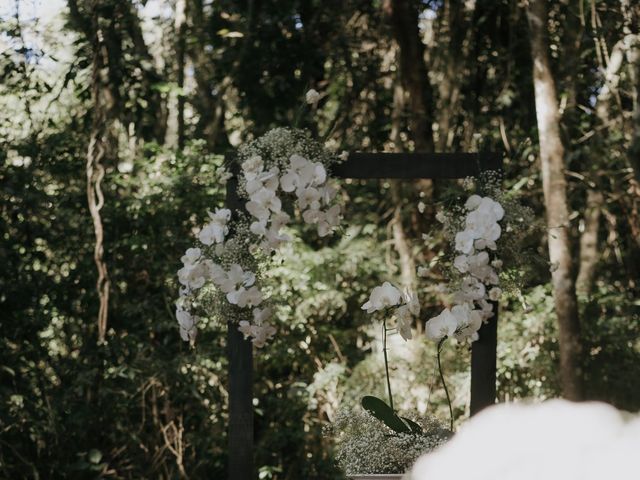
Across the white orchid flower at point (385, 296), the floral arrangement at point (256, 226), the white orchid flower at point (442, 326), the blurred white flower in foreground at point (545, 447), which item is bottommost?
the white orchid flower at point (442, 326)

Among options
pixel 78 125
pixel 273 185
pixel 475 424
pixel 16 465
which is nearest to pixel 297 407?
pixel 16 465

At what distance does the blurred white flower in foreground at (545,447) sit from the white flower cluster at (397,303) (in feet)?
5.43

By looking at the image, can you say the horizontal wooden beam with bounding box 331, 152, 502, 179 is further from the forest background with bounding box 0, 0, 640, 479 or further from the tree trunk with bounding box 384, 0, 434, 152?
the tree trunk with bounding box 384, 0, 434, 152

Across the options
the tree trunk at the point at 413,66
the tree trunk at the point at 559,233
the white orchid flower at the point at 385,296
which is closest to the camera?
the white orchid flower at the point at 385,296

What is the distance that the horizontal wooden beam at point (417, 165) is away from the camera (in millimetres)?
3035

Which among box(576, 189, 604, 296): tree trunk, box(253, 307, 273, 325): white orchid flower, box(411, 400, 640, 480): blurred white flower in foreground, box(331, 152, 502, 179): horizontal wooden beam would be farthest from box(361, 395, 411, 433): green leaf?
box(576, 189, 604, 296): tree trunk

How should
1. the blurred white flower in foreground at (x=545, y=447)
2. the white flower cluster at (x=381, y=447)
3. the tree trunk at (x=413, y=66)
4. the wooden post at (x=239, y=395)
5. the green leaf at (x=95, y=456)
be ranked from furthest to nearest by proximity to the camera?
1. the tree trunk at (x=413, y=66)
2. the green leaf at (x=95, y=456)
3. the wooden post at (x=239, y=395)
4. the white flower cluster at (x=381, y=447)
5. the blurred white flower in foreground at (x=545, y=447)

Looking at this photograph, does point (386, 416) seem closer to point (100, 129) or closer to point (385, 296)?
point (385, 296)

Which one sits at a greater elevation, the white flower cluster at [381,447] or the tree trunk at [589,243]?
the tree trunk at [589,243]

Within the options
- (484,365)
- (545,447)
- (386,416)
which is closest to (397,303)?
(386,416)

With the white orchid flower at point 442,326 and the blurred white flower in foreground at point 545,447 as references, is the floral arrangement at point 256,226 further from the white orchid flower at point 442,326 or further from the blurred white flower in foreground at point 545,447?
the blurred white flower in foreground at point 545,447

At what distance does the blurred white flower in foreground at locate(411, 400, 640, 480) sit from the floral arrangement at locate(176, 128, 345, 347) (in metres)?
2.00

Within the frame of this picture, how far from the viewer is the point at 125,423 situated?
15.7ft

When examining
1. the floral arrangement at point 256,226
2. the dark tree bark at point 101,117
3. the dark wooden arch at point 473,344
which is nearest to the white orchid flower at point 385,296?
the floral arrangement at point 256,226
